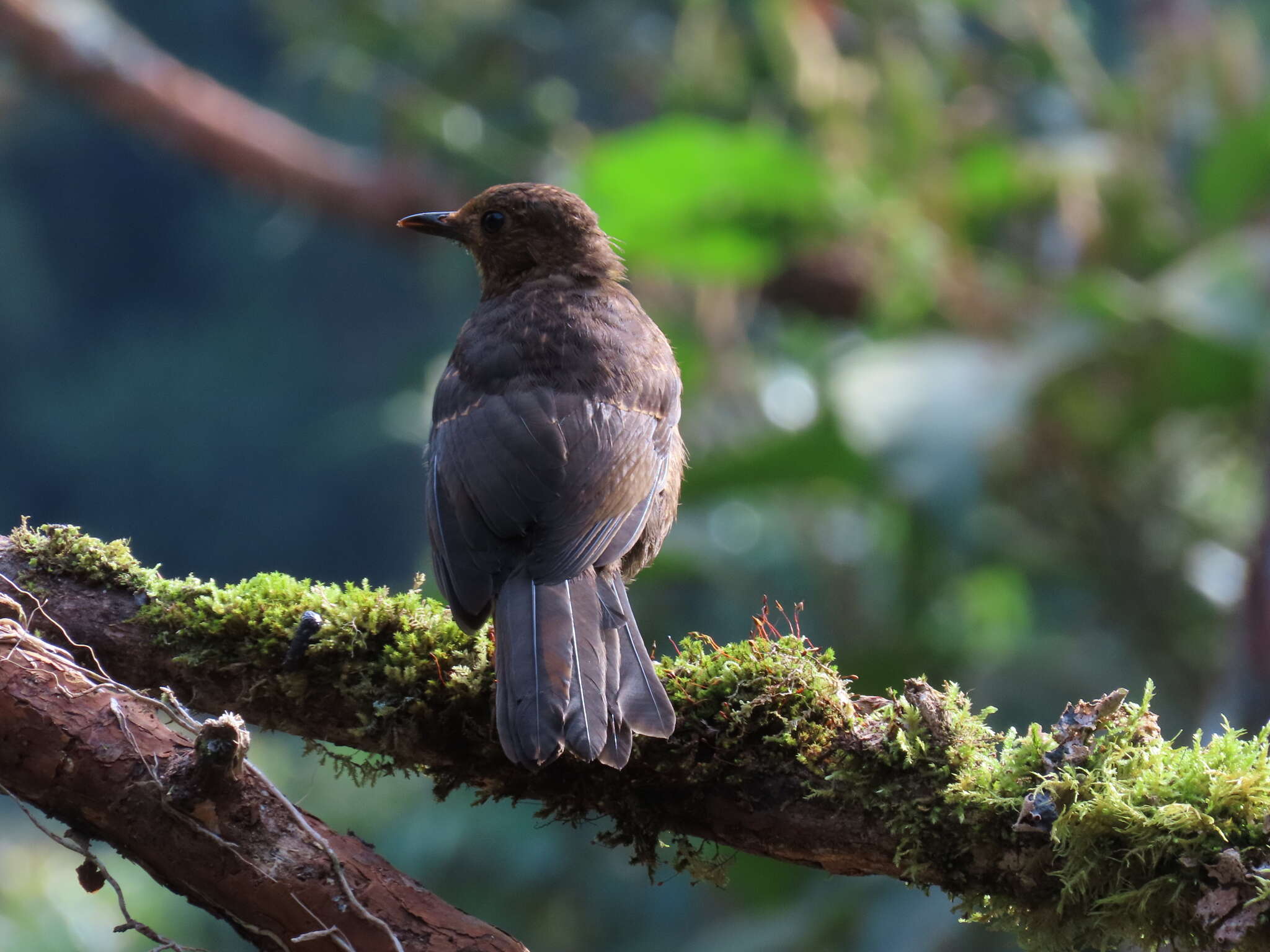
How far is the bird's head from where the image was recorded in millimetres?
3650

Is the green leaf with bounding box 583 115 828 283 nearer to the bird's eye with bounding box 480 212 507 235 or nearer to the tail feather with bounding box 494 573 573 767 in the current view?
the bird's eye with bounding box 480 212 507 235

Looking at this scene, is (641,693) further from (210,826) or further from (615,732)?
(210,826)

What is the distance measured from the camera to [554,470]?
2760 millimetres

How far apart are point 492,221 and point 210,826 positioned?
6.97 feet

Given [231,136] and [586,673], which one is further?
[231,136]

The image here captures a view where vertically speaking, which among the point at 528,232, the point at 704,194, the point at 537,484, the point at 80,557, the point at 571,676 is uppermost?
the point at 704,194

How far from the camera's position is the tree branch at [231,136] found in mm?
7883

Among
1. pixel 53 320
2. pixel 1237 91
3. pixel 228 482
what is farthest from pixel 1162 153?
pixel 53 320

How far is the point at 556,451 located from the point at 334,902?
44.2 inches

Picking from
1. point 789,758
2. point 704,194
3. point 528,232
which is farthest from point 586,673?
point 704,194

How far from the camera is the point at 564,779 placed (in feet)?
7.12

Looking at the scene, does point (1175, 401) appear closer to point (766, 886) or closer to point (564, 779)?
point (766, 886)

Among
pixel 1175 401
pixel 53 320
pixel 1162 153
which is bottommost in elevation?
pixel 1175 401

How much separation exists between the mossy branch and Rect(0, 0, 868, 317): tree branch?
6.37 metres
